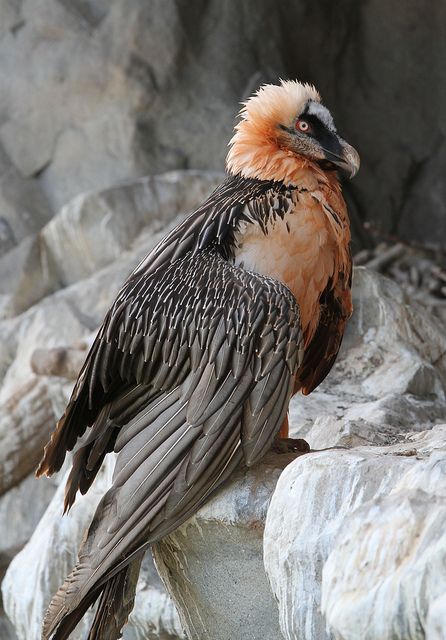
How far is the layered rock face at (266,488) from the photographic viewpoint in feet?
6.73

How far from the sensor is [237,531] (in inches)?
116

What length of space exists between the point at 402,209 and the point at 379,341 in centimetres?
352

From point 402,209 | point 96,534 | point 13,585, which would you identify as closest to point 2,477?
point 13,585

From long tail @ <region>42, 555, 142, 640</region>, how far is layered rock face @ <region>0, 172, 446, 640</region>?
157 mm

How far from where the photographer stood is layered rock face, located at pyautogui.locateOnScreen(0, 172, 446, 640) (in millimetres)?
2053

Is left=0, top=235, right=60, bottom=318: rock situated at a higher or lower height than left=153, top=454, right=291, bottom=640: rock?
higher

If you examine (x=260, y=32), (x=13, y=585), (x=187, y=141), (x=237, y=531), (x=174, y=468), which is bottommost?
(x=13, y=585)

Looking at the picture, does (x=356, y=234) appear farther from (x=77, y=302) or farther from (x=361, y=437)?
(x=361, y=437)

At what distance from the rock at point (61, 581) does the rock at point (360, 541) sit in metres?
1.67

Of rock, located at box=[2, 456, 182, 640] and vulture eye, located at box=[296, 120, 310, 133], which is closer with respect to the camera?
vulture eye, located at box=[296, 120, 310, 133]

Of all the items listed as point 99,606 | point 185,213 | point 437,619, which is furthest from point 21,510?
point 437,619

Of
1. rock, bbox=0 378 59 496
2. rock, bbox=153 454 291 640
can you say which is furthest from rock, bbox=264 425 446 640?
rock, bbox=0 378 59 496

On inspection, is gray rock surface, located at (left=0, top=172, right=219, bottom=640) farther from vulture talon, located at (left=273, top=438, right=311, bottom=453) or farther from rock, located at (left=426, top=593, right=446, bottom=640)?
rock, located at (left=426, top=593, right=446, bottom=640)

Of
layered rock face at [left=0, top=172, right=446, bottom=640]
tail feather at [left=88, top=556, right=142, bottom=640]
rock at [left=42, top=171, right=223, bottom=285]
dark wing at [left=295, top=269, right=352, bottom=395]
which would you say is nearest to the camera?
layered rock face at [left=0, top=172, right=446, bottom=640]
